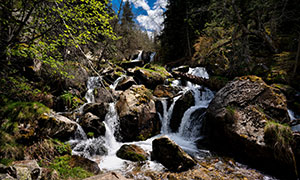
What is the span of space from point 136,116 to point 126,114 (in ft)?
1.94

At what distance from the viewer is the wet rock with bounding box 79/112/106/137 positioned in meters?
7.04

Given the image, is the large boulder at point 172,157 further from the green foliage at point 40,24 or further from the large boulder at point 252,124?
the green foliage at point 40,24

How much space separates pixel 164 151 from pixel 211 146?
296cm

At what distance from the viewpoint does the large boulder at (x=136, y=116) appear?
7789 mm

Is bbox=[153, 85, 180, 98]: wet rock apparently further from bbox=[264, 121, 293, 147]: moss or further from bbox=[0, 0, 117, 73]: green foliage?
bbox=[0, 0, 117, 73]: green foliage

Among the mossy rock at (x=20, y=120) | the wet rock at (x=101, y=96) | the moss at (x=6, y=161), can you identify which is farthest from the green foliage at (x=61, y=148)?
the wet rock at (x=101, y=96)

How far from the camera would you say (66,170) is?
13.5 ft

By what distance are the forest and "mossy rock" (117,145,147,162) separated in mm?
41

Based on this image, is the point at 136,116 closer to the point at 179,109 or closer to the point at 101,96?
the point at 179,109

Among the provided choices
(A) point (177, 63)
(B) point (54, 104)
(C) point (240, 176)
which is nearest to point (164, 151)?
(C) point (240, 176)

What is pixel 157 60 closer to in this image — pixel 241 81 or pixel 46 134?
pixel 241 81

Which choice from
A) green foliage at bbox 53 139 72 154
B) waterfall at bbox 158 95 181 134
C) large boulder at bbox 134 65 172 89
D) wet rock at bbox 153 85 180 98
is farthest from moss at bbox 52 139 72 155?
large boulder at bbox 134 65 172 89

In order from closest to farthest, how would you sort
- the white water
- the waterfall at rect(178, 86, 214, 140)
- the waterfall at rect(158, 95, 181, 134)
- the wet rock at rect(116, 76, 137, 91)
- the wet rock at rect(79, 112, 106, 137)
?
the white water, the wet rock at rect(79, 112, 106, 137), the waterfall at rect(178, 86, 214, 140), the waterfall at rect(158, 95, 181, 134), the wet rock at rect(116, 76, 137, 91)

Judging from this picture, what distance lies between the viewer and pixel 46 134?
16.3 ft
